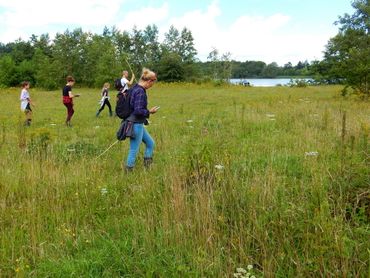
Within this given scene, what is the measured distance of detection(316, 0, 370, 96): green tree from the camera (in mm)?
18016

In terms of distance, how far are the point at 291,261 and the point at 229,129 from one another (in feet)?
23.4

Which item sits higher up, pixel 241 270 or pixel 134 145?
pixel 134 145

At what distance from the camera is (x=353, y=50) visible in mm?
18266

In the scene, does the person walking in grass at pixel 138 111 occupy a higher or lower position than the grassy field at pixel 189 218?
higher

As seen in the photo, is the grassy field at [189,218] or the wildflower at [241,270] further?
the grassy field at [189,218]

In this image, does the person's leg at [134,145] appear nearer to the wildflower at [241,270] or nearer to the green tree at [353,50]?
the wildflower at [241,270]

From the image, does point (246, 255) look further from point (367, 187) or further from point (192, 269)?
point (367, 187)

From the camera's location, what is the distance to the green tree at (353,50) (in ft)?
59.1

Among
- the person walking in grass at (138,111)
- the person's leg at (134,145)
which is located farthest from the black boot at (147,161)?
the person's leg at (134,145)

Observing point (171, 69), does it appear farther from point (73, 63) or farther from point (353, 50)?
point (353, 50)

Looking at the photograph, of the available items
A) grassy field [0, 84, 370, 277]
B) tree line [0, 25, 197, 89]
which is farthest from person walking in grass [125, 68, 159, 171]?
tree line [0, 25, 197, 89]

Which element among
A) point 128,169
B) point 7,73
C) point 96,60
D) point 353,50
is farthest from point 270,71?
point 128,169

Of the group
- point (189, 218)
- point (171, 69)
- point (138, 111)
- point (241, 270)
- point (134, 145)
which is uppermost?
point (171, 69)

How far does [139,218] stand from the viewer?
4023mm
